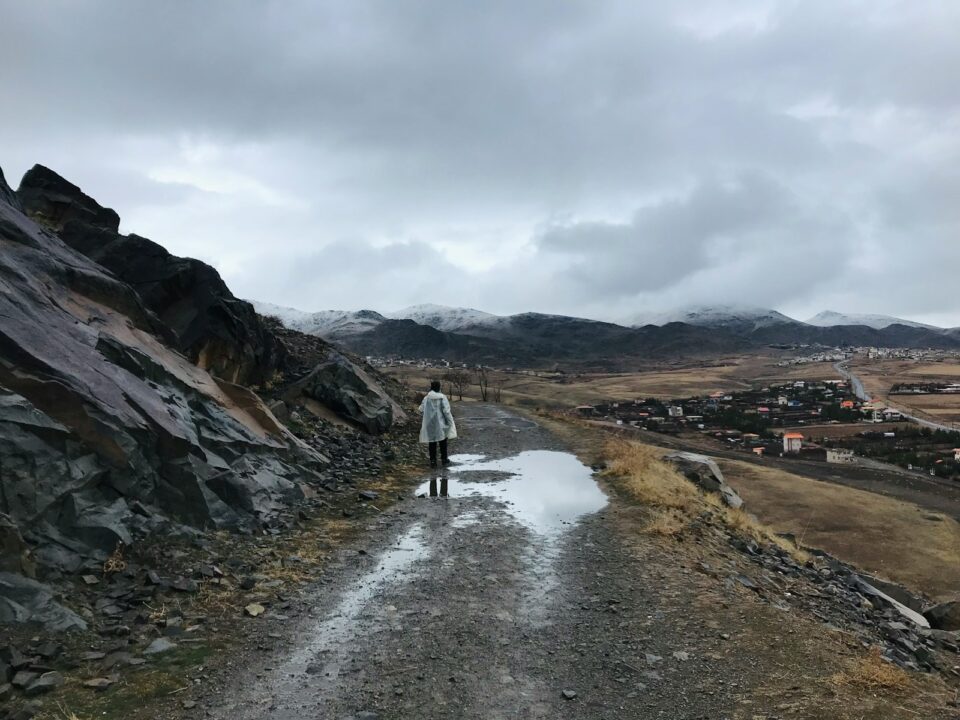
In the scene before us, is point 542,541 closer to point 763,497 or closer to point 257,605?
point 257,605

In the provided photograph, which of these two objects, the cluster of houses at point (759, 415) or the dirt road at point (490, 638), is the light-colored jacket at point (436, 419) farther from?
the cluster of houses at point (759, 415)

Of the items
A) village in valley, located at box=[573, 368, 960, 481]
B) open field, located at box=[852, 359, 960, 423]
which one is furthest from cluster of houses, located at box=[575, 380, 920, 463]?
open field, located at box=[852, 359, 960, 423]

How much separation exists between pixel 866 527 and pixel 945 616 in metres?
21.2

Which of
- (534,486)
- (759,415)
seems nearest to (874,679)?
(534,486)

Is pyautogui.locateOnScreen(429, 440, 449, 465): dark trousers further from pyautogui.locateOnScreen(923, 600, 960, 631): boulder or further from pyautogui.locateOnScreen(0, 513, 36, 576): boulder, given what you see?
pyautogui.locateOnScreen(923, 600, 960, 631): boulder

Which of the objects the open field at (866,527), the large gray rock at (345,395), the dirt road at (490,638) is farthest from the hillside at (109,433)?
the open field at (866,527)

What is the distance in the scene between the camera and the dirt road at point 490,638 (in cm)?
545

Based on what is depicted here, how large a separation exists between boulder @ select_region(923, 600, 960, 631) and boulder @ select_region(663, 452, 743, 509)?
5619 millimetres

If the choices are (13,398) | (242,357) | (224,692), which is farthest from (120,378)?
(242,357)

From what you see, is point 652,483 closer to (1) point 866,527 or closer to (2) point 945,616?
(2) point 945,616

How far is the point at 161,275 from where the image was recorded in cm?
1872

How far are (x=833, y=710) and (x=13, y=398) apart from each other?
10.4m

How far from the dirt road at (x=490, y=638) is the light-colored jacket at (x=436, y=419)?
5373 millimetres

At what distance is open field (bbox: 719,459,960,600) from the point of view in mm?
26984
